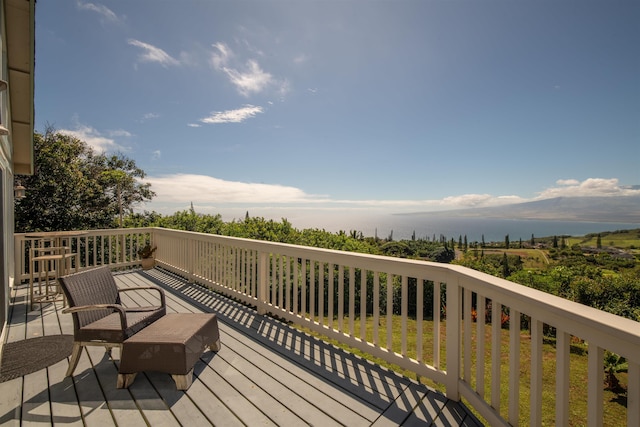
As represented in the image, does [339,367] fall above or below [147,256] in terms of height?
below

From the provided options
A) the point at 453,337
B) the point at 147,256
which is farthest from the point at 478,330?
the point at 147,256

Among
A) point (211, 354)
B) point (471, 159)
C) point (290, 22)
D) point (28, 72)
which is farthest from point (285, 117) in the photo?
point (471, 159)

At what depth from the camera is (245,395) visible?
2.20m

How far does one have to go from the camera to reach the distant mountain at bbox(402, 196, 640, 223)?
27.6 ft

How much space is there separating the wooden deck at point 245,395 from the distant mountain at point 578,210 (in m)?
7.10

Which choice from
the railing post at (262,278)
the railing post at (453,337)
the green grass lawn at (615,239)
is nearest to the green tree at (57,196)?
the railing post at (262,278)

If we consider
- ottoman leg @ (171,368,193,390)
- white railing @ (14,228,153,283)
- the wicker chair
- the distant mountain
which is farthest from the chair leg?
the distant mountain

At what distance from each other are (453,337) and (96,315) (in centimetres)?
322

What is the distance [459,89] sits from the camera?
9.88m

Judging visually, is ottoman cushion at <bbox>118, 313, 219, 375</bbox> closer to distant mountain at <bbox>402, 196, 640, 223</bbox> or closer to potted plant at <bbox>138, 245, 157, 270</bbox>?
potted plant at <bbox>138, 245, 157, 270</bbox>

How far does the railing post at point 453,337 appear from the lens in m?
2.12

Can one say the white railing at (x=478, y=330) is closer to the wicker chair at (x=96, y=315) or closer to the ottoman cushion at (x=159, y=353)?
the ottoman cushion at (x=159, y=353)

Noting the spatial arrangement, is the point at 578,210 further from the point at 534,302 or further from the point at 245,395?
the point at 245,395

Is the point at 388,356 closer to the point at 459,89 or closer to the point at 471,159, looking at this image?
the point at 459,89
